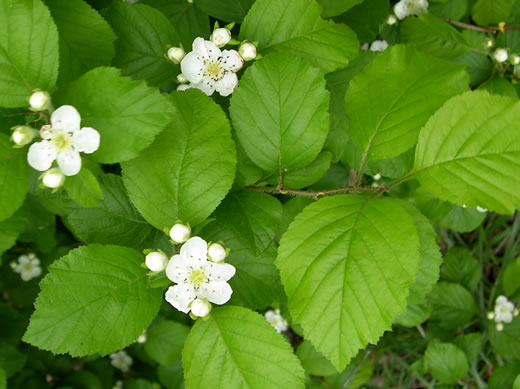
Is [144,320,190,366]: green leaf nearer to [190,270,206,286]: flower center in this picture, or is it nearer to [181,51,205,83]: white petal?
[190,270,206,286]: flower center

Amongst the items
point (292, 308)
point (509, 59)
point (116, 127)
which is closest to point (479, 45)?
point (509, 59)

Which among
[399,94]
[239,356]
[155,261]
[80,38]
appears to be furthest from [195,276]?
[80,38]

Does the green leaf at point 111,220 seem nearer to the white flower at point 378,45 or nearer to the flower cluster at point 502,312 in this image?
the white flower at point 378,45

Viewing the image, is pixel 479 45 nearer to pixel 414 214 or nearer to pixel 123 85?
pixel 414 214

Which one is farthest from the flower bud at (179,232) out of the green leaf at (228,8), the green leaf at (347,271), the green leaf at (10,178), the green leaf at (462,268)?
the green leaf at (462,268)

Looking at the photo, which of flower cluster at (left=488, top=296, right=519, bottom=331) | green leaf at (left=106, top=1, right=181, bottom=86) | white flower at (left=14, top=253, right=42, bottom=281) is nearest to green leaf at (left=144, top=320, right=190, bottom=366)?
white flower at (left=14, top=253, right=42, bottom=281)
